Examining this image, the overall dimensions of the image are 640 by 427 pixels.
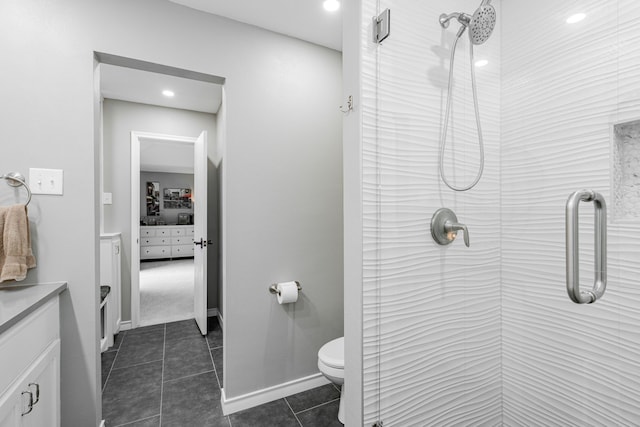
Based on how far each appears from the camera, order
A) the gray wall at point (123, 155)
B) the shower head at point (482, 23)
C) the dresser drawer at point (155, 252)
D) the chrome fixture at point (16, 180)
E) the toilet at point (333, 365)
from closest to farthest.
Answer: the shower head at point (482, 23)
the chrome fixture at point (16, 180)
the toilet at point (333, 365)
the gray wall at point (123, 155)
the dresser drawer at point (155, 252)

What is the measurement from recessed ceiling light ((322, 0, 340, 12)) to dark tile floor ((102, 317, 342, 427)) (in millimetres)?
2525

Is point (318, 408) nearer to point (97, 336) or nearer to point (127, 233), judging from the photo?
point (97, 336)

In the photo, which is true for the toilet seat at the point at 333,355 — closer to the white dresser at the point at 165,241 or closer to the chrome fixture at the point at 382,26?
the chrome fixture at the point at 382,26

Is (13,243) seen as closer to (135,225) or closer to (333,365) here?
(333,365)

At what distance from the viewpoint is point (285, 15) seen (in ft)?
5.75

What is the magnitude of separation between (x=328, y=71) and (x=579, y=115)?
155cm

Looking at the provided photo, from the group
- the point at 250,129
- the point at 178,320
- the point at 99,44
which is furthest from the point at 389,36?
the point at 178,320

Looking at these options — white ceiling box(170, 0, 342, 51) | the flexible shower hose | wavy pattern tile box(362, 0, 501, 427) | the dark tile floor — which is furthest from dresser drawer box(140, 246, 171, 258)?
the flexible shower hose

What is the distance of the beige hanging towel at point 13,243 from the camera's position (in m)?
1.21

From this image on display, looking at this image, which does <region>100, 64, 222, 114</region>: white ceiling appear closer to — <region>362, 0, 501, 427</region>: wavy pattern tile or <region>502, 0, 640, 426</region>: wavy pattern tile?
<region>362, 0, 501, 427</region>: wavy pattern tile

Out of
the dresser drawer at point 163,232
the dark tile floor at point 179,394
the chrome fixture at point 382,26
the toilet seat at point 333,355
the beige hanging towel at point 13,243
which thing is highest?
the chrome fixture at point 382,26

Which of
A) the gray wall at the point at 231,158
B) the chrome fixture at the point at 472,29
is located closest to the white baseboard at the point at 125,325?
the gray wall at the point at 231,158

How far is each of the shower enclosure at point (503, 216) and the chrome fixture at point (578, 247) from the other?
0.09 m

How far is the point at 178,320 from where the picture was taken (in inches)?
128
